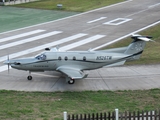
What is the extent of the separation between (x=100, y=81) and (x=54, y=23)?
20.8 meters

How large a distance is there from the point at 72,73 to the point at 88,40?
13.8 m

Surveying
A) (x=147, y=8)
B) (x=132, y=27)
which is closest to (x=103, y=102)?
(x=132, y=27)

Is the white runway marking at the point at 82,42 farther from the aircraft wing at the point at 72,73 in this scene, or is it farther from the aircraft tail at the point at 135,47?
the aircraft wing at the point at 72,73

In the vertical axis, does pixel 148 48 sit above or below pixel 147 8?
below

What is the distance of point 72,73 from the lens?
1948cm

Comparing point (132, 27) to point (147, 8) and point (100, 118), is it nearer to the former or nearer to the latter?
point (147, 8)

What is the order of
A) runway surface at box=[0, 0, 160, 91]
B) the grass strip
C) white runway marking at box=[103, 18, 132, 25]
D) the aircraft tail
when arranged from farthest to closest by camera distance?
white runway marking at box=[103, 18, 132, 25] → the aircraft tail → runway surface at box=[0, 0, 160, 91] → the grass strip

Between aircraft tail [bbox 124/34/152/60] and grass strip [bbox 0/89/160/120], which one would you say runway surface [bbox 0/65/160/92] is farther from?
aircraft tail [bbox 124/34/152/60]

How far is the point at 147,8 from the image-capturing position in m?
51.3

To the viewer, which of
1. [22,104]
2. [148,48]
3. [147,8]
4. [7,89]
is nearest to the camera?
[22,104]

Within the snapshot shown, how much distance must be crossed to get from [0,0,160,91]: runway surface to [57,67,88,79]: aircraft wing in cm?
74

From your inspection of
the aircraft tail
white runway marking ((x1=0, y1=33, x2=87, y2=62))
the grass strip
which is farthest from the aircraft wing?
white runway marking ((x1=0, y1=33, x2=87, y2=62))

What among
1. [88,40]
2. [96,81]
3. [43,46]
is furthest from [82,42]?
[96,81]

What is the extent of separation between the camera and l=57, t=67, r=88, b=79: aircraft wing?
1908 cm
